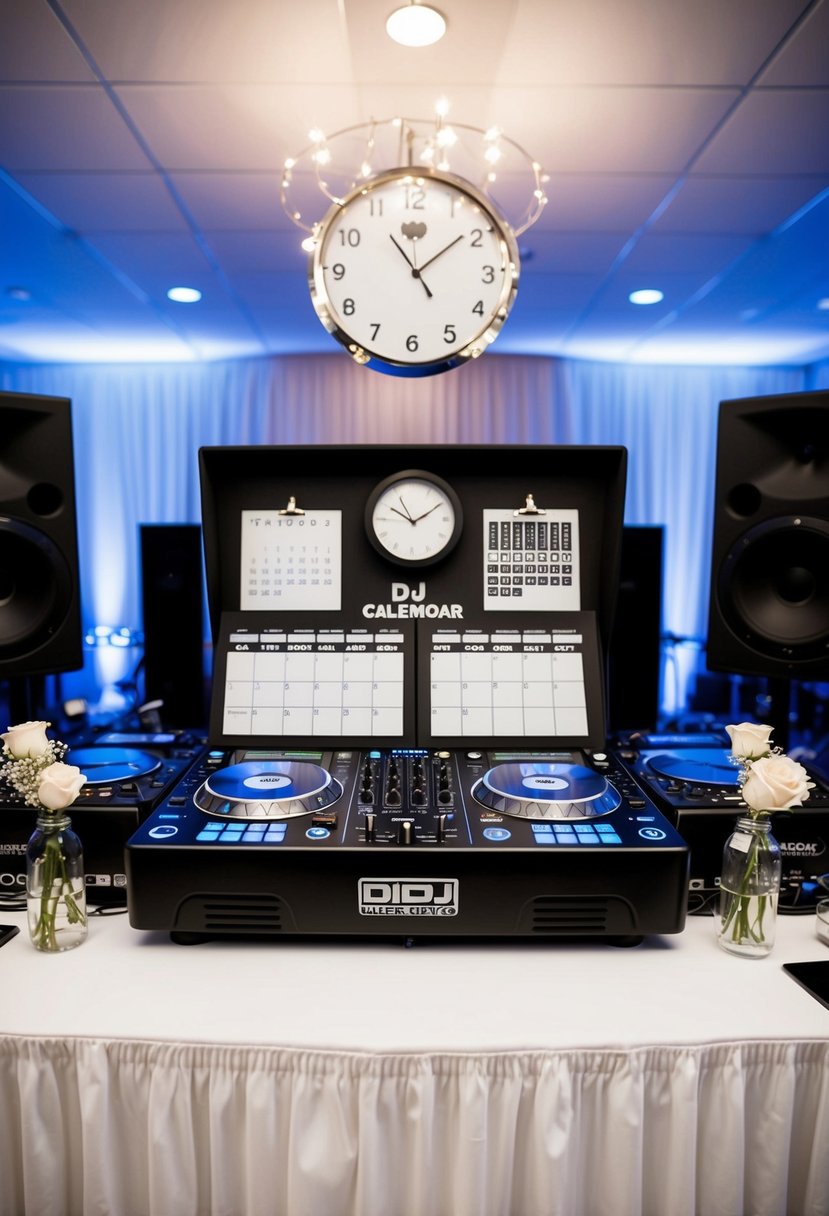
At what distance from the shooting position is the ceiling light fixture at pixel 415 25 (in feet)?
5.85

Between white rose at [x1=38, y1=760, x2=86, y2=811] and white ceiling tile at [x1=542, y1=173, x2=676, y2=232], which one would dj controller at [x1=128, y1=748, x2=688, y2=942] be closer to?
white rose at [x1=38, y1=760, x2=86, y2=811]

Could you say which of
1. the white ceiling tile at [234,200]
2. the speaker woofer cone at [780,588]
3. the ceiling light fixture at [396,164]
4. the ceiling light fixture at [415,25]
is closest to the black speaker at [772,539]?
the speaker woofer cone at [780,588]

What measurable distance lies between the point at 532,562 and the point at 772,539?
0.40 m

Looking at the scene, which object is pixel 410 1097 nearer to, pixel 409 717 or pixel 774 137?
pixel 409 717

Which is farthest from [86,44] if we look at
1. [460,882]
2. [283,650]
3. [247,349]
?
[247,349]

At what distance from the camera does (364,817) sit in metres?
1.00

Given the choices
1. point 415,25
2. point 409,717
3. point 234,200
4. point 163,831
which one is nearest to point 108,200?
point 234,200

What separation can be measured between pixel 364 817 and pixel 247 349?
481 centimetres

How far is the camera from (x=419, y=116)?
7.54 feet

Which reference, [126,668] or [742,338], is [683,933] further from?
[126,668]

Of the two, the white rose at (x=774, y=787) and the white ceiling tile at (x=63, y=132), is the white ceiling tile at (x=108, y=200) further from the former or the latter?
the white rose at (x=774, y=787)

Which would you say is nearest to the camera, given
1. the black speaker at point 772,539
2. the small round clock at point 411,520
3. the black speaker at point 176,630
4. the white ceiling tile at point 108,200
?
the black speaker at point 772,539

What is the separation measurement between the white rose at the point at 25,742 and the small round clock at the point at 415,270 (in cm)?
77

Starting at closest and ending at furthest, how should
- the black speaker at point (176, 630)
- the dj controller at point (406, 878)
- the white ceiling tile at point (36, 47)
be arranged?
1. the dj controller at point (406, 878)
2. the white ceiling tile at point (36, 47)
3. the black speaker at point (176, 630)
